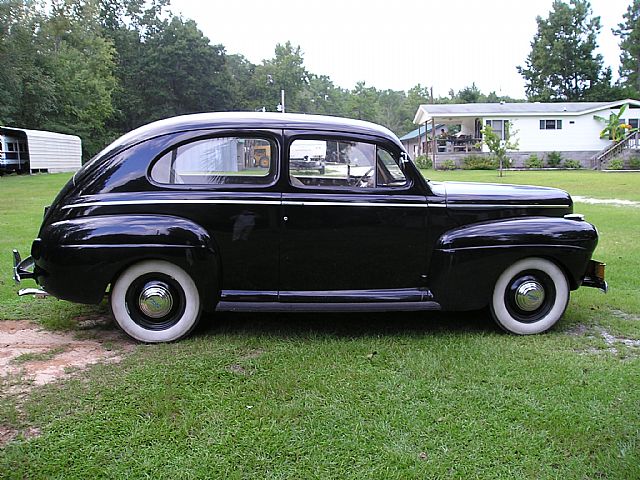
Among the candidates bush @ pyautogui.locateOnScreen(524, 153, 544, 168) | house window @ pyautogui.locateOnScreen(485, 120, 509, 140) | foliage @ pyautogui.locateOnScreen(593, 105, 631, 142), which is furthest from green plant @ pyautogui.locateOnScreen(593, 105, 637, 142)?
house window @ pyautogui.locateOnScreen(485, 120, 509, 140)

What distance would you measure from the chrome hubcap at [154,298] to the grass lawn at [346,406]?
297mm

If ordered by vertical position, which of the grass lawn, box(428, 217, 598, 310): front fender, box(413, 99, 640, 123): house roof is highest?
box(413, 99, 640, 123): house roof

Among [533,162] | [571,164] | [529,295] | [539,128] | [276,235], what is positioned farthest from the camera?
[539,128]

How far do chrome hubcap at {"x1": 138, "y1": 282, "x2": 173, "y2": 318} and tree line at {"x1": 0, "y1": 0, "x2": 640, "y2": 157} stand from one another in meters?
37.6

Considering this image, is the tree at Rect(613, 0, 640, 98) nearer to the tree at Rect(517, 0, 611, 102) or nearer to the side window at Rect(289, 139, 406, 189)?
the tree at Rect(517, 0, 611, 102)

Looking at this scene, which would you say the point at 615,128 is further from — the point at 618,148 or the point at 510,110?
the point at 510,110

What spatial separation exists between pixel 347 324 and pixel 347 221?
1.00 meters

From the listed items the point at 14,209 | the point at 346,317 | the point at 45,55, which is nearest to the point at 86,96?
the point at 45,55

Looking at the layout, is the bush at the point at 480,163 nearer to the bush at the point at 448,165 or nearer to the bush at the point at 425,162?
the bush at the point at 448,165

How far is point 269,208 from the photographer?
4219 millimetres

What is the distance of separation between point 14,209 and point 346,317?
10966 millimetres

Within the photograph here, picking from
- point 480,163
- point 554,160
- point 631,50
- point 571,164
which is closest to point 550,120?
point 554,160

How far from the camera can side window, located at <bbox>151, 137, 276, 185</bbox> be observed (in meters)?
4.30

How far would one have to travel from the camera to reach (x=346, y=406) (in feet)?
10.6
